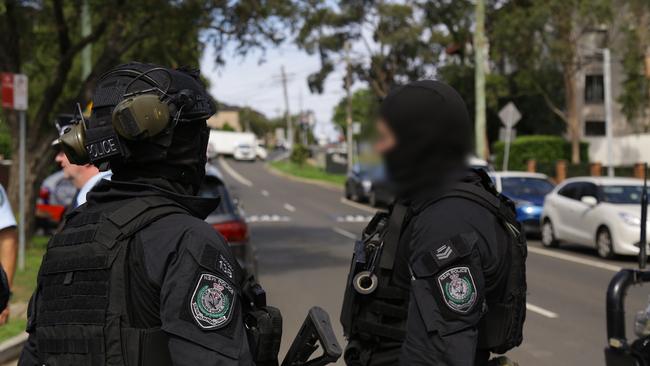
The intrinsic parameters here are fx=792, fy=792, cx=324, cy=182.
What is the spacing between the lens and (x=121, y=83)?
2178 millimetres

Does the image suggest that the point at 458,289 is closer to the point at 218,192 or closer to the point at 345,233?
the point at 218,192

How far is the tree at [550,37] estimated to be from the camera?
32906mm

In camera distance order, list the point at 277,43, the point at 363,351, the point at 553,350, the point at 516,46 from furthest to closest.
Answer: the point at 516,46, the point at 277,43, the point at 553,350, the point at 363,351

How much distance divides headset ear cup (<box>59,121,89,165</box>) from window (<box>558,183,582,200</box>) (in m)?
13.7

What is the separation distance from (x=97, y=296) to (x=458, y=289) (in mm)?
1071

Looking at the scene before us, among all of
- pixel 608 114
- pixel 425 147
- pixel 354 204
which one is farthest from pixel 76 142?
pixel 608 114

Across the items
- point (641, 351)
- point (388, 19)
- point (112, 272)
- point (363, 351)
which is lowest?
point (641, 351)

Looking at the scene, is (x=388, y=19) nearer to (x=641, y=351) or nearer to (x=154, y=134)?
(x=641, y=351)

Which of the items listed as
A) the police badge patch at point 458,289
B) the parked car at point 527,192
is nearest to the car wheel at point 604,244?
the parked car at point 527,192

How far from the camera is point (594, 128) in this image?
4162 cm

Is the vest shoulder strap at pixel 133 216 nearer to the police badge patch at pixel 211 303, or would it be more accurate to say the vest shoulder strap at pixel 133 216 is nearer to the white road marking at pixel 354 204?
the police badge patch at pixel 211 303

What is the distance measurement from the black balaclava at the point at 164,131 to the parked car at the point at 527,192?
1506 centimetres

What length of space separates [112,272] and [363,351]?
Answer: 115 centimetres

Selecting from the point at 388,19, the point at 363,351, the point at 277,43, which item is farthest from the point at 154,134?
the point at 388,19
